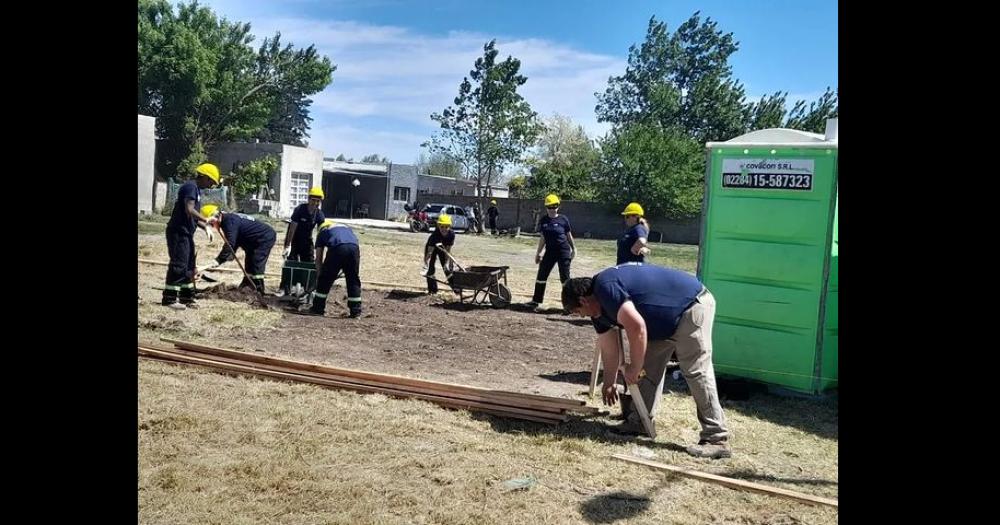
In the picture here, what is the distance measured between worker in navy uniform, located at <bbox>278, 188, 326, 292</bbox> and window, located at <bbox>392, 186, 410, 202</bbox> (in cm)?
3099

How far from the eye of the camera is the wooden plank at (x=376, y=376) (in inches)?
228

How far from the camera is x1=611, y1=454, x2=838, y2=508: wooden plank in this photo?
4293mm

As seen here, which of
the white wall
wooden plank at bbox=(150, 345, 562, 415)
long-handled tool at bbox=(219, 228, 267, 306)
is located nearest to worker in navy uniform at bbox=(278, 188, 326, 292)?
long-handled tool at bbox=(219, 228, 267, 306)

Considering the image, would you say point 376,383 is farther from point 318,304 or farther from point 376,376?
point 318,304

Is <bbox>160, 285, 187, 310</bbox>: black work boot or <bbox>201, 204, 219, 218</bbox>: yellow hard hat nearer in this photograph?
<bbox>160, 285, 187, 310</bbox>: black work boot

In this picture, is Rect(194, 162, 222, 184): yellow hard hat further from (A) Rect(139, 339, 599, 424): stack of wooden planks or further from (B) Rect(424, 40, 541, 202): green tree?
(B) Rect(424, 40, 541, 202): green tree

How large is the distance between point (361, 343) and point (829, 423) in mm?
4837

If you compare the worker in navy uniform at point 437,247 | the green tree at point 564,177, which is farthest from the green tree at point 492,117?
the worker in navy uniform at point 437,247

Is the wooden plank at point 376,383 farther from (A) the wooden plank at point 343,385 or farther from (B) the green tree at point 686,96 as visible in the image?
(B) the green tree at point 686,96

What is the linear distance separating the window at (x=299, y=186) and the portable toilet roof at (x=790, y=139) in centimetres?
2635

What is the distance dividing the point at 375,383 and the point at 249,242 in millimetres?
5308

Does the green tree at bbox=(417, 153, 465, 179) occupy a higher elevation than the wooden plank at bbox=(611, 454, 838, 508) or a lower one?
higher
